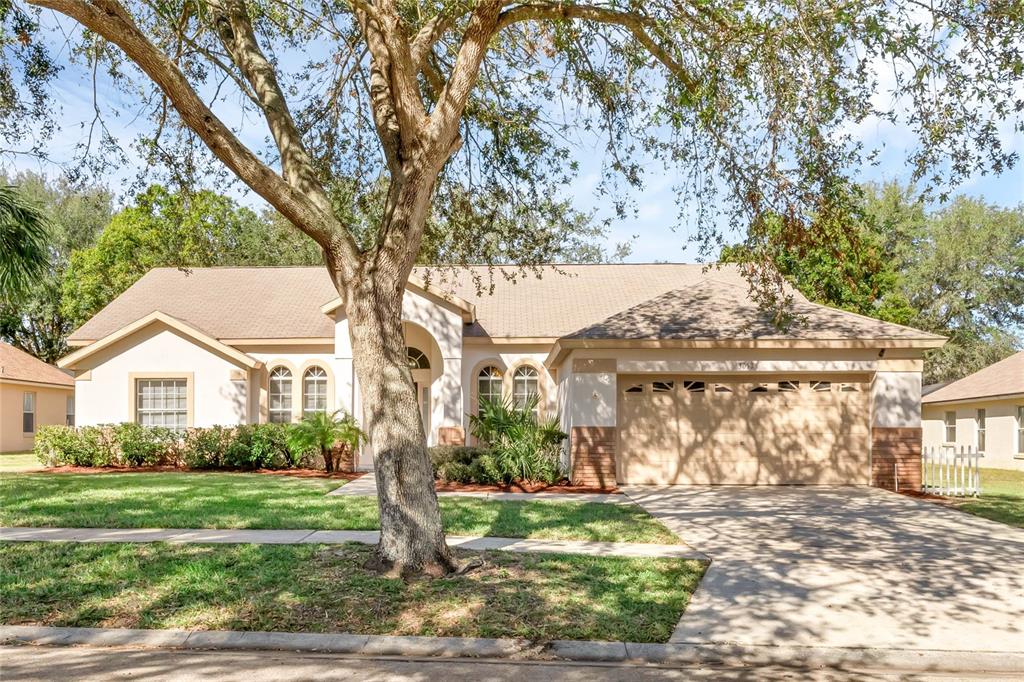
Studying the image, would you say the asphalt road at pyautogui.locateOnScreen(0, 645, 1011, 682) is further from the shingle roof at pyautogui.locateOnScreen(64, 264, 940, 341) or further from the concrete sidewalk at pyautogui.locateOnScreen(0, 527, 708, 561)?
the shingle roof at pyautogui.locateOnScreen(64, 264, 940, 341)

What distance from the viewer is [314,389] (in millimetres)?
21281

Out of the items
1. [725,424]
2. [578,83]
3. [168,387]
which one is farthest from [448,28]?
[168,387]

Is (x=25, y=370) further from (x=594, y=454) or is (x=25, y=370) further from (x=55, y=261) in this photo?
(x=594, y=454)

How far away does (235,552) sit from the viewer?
8484mm

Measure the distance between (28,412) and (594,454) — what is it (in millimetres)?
22908

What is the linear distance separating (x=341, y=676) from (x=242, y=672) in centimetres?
73

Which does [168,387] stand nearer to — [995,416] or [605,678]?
[605,678]

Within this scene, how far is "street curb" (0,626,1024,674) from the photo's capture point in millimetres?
5871

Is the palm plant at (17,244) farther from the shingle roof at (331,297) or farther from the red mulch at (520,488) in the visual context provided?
the shingle roof at (331,297)

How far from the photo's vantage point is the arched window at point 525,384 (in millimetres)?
21391

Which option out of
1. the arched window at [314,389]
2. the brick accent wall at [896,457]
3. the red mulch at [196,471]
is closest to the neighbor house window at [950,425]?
the brick accent wall at [896,457]

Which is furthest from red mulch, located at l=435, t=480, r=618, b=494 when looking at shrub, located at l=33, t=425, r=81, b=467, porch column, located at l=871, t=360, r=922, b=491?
shrub, located at l=33, t=425, r=81, b=467

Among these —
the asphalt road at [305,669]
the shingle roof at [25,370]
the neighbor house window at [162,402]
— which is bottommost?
the asphalt road at [305,669]

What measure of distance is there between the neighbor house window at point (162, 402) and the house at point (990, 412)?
23264 millimetres
